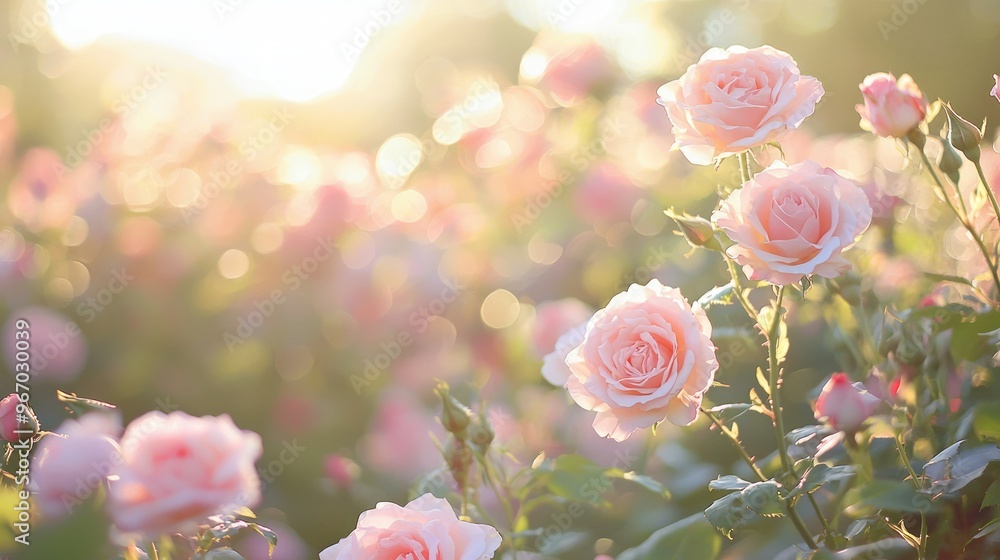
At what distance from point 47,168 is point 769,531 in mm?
1517

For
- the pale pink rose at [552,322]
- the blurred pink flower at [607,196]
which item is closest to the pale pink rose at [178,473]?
the pale pink rose at [552,322]

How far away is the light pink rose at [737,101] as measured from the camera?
65 cm

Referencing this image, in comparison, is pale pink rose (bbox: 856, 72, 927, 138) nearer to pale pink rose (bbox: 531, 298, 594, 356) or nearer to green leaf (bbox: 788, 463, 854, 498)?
green leaf (bbox: 788, 463, 854, 498)

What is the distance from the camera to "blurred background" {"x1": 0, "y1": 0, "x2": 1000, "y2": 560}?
1298 millimetres

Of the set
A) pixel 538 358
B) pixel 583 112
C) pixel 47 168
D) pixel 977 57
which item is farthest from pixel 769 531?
pixel 977 57

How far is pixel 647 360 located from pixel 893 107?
0.36m

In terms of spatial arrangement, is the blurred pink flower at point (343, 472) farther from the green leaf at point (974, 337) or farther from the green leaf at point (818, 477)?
the green leaf at point (974, 337)

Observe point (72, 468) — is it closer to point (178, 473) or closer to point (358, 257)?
point (178, 473)

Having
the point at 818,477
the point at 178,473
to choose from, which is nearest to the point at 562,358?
the point at 818,477

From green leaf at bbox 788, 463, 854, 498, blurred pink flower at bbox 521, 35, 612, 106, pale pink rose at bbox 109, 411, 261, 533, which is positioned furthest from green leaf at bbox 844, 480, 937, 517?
blurred pink flower at bbox 521, 35, 612, 106

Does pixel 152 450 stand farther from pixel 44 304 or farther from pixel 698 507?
pixel 44 304

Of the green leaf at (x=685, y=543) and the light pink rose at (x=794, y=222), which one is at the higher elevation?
the light pink rose at (x=794, y=222)

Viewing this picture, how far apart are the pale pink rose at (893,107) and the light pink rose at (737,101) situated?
4.1 inches

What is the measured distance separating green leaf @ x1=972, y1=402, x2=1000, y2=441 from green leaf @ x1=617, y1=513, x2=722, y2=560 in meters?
0.25
